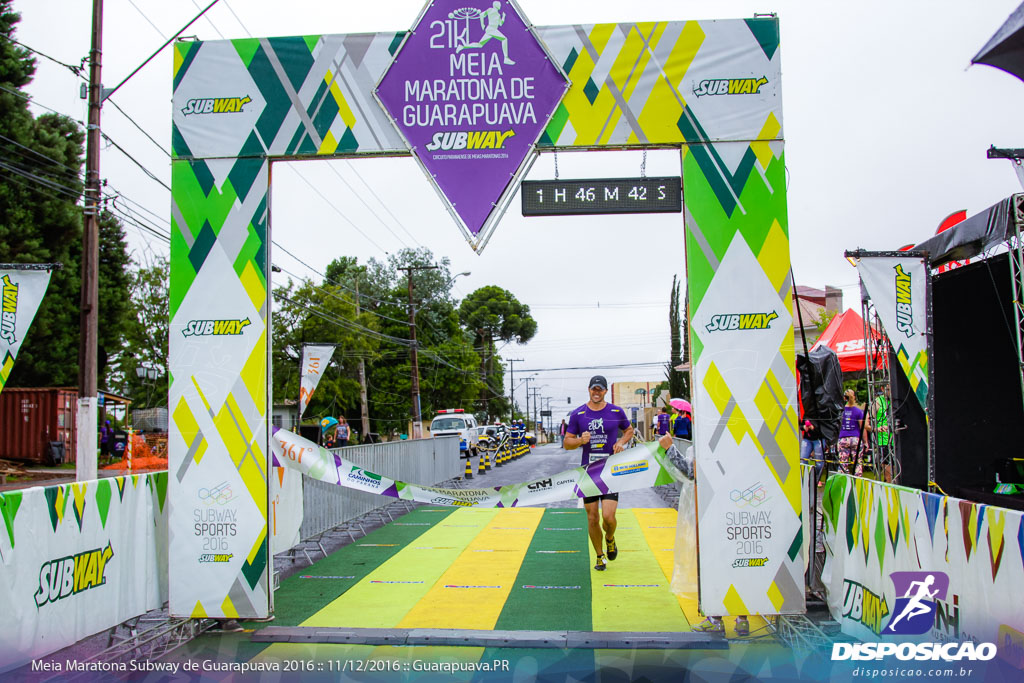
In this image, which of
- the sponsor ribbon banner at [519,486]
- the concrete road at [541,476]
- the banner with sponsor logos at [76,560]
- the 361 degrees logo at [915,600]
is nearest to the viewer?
the 361 degrees logo at [915,600]

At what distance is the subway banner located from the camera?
5.94 m

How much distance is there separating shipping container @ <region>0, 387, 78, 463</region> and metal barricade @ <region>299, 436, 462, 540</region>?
14.1m

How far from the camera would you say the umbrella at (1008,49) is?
4977mm

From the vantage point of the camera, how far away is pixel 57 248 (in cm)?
2741

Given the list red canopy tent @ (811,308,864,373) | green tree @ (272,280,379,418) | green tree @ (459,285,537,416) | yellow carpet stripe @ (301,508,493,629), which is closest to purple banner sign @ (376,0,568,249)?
yellow carpet stripe @ (301,508,493,629)

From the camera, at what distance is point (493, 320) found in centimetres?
6575

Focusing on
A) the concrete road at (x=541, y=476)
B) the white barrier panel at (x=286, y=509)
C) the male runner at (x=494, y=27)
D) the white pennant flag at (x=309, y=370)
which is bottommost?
the concrete road at (x=541, y=476)

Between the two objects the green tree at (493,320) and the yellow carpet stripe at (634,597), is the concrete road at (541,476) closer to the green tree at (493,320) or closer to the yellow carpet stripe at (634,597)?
the yellow carpet stripe at (634,597)

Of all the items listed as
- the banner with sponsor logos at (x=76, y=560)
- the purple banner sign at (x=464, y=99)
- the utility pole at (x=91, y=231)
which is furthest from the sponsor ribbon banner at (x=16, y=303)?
the utility pole at (x=91, y=231)

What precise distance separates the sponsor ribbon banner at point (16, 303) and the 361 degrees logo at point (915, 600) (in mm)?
6425

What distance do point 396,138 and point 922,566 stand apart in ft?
16.0

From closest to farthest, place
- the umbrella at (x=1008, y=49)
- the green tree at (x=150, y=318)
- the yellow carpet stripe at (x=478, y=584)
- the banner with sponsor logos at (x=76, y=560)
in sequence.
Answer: the banner with sponsor logos at (x=76, y=560), the umbrella at (x=1008, y=49), the yellow carpet stripe at (x=478, y=584), the green tree at (x=150, y=318)

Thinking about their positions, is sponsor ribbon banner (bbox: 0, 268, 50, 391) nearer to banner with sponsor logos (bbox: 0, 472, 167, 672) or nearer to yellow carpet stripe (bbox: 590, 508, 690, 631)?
banner with sponsor logos (bbox: 0, 472, 167, 672)

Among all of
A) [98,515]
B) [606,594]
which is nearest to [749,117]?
[606,594]
